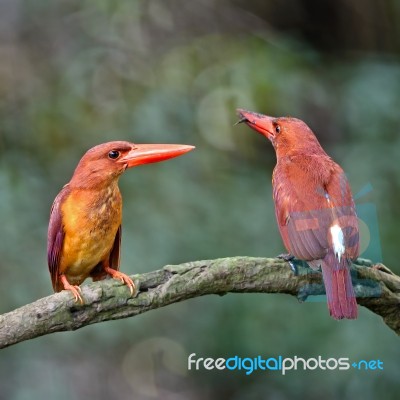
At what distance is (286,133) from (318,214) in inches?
8.9

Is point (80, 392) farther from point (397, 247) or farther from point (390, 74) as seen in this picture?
point (390, 74)

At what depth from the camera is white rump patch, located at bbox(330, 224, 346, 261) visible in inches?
43.5

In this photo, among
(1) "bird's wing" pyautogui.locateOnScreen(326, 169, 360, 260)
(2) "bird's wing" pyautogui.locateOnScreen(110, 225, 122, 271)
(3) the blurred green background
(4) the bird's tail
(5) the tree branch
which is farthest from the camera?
(3) the blurred green background

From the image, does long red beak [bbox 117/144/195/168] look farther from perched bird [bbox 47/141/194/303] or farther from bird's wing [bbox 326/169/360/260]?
bird's wing [bbox 326/169/360/260]

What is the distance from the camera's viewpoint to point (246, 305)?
2.24 meters

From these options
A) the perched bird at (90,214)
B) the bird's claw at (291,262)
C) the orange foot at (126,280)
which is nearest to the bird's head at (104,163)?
the perched bird at (90,214)

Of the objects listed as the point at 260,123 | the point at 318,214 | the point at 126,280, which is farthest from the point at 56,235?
the point at 318,214

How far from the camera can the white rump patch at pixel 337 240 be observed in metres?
1.10

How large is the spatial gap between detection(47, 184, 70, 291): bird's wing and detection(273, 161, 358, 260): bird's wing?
0.35 metres

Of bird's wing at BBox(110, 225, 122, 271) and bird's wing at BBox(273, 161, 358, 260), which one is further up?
bird's wing at BBox(110, 225, 122, 271)

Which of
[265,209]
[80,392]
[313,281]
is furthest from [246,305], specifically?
[313,281]

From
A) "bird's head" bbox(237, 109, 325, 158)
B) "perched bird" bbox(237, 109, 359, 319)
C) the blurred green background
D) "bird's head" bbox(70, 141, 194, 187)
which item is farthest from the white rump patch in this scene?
the blurred green background

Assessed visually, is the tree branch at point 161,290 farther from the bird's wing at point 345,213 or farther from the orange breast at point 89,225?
the bird's wing at point 345,213

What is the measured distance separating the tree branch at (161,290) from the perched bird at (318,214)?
0.17 meters
